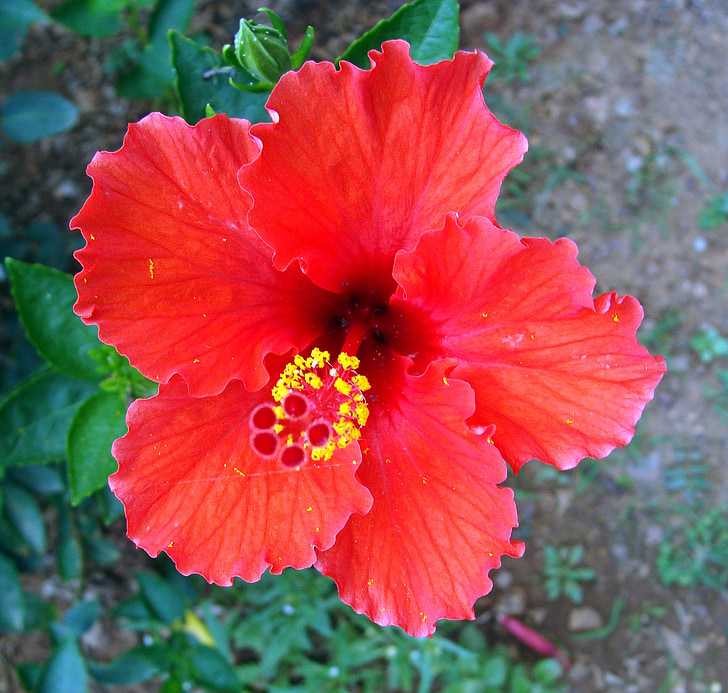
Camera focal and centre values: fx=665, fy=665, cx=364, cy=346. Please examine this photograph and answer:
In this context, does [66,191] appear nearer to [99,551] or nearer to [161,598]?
[99,551]

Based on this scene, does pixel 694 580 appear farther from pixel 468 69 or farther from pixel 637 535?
pixel 468 69

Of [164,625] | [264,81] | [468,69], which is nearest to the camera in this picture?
[468,69]

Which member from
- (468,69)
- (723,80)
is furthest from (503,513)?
(723,80)

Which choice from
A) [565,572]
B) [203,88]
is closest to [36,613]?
[203,88]

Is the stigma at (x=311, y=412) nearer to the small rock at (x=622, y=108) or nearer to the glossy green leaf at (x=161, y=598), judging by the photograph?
the glossy green leaf at (x=161, y=598)

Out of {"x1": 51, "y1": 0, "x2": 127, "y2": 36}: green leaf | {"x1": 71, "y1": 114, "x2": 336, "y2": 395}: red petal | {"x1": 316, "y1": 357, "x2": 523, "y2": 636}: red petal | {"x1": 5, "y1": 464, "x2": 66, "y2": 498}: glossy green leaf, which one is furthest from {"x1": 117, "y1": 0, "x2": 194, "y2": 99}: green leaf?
{"x1": 316, "y1": 357, "x2": 523, "y2": 636}: red petal

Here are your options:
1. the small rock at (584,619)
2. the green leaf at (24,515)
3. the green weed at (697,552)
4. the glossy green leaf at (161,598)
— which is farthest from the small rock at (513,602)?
the green leaf at (24,515)
